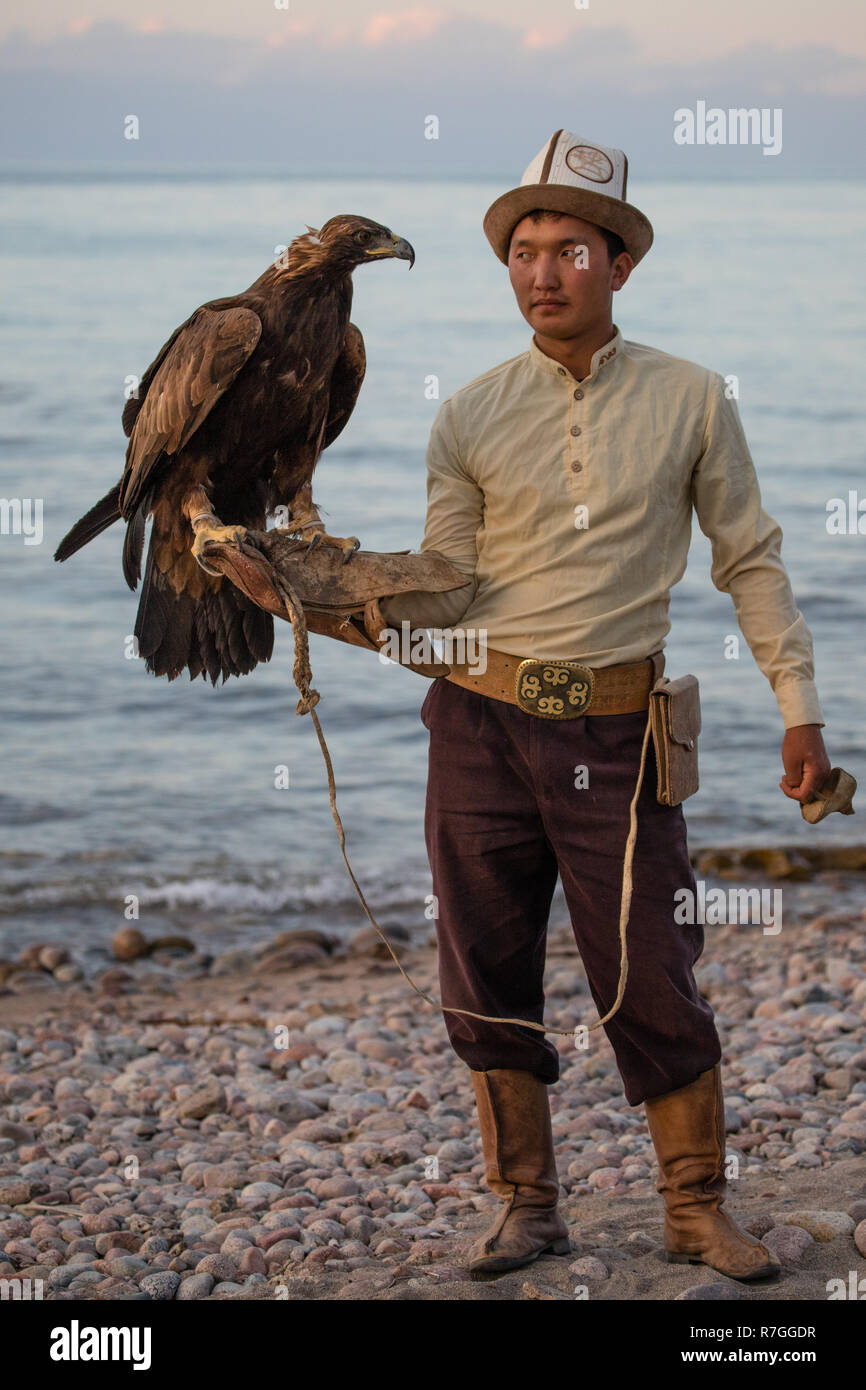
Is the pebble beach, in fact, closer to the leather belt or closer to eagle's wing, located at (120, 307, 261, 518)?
the leather belt

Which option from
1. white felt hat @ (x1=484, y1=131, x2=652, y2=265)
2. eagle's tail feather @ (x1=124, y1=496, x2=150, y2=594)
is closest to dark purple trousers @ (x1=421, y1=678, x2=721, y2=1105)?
white felt hat @ (x1=484, y1=131, x2=652, y2=265)

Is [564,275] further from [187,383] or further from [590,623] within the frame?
[187,383]

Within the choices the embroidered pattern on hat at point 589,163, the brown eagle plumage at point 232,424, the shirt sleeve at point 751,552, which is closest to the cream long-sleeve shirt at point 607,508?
the shirt sleeve at point 751,552

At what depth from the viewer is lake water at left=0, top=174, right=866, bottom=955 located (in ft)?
22.7

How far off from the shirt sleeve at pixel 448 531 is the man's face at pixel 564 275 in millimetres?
256

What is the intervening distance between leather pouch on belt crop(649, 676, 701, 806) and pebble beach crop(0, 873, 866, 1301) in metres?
0.86

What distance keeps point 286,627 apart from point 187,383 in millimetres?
7187

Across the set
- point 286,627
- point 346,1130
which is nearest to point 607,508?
point 346,1130

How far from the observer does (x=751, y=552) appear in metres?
2.50

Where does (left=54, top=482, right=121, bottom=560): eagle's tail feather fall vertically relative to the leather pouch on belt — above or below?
above

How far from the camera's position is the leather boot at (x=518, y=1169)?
8.76 ft

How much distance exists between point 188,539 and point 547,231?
44.8 inches

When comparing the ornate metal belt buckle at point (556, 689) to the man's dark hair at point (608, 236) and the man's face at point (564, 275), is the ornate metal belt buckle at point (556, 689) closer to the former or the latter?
the man's face at point (564, 275)

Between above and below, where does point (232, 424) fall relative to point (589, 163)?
below
